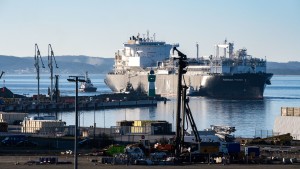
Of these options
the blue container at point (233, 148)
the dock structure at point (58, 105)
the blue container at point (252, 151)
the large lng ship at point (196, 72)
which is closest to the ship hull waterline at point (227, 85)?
the large lng ship at point (196, 72)

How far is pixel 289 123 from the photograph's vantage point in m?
65.5

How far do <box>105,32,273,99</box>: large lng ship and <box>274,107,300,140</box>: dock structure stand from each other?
8982 centimetres

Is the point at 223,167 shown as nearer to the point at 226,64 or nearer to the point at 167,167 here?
the point at 167,167

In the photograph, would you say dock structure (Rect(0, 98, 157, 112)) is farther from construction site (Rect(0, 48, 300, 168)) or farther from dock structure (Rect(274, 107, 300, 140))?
construction site (Rect(0, 48, 300, 168))

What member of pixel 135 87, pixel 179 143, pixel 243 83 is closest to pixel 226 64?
pixel 243 83

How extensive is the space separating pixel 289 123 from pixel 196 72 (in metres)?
109

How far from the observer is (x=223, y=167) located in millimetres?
43844

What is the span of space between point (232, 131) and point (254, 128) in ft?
33.8

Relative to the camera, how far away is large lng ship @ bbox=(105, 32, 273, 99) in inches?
6639

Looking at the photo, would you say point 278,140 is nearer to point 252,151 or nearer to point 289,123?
point 289,123

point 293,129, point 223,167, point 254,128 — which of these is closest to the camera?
point 223,167

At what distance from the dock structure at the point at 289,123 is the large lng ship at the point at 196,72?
89.8 metres

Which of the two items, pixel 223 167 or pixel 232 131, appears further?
pixel 232 131

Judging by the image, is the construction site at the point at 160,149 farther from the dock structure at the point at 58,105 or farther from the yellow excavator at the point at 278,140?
the dock structure at the point at 58,105
